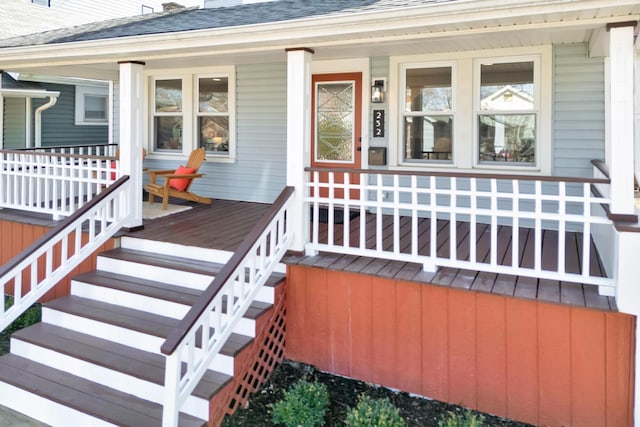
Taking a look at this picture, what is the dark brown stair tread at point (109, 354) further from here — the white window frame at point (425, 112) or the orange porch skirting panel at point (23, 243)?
the white window frame at point (425, 112)

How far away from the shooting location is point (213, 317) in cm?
390

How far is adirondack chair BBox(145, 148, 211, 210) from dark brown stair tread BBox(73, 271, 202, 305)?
6.65 ft

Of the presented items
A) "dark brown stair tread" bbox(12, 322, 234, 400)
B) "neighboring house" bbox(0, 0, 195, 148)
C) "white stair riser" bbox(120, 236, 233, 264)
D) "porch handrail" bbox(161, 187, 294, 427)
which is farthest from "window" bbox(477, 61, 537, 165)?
"neighboring house" bbox(0, 0, 195, 148)

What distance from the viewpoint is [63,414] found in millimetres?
3348

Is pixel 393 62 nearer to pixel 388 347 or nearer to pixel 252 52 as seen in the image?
pixel 252 52

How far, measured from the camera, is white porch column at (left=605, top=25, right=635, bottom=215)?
320cm

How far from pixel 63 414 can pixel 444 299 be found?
2.73 m

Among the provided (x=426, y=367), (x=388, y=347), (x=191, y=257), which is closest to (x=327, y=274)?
(x=388, y=347)

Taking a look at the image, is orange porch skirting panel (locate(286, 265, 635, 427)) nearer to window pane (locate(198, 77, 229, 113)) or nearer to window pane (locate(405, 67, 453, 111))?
window pane (locate(405, 67, 453, 111))

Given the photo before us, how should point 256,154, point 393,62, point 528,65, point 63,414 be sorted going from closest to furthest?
point 63,414 < point 528,65 < point 393,62 < point 256,154

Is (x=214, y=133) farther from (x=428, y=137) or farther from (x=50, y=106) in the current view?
(x=50, y=106)

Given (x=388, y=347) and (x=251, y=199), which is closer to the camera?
(x=388, y=347)

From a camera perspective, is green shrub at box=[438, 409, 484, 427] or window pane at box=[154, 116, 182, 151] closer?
green shrub at box=[438, 409, 484, 427]

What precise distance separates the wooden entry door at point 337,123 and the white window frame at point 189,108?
49.5 inches
